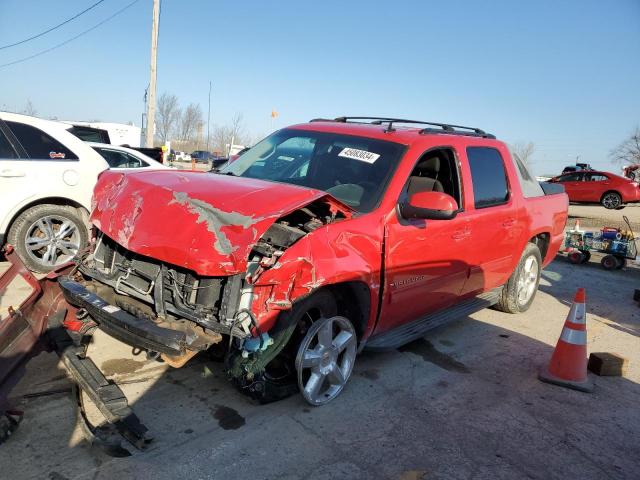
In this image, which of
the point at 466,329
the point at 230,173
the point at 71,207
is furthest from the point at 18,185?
the point at 466,329

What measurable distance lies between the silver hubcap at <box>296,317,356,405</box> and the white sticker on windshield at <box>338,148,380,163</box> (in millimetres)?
1339

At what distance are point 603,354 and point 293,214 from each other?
3.27 meters

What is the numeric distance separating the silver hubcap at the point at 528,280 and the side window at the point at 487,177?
3.93 feet

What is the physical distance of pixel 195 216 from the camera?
2.90 m

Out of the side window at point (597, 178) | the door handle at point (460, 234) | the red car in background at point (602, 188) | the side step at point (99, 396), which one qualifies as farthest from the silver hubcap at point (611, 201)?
the side step at point (99, 396)

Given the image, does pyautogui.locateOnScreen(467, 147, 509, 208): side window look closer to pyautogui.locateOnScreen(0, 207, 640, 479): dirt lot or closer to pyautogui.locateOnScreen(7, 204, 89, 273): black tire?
pyautogui.locateOnScreen(0, 207, 640, 479): dirt lot

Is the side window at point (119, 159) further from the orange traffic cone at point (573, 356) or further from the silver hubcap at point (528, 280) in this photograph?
the orange traffic cone at point (573, 356)

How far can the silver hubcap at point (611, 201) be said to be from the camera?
21.3 metres

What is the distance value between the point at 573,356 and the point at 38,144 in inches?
241

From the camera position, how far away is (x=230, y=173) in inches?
172

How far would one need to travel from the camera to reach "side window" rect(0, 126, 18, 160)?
220 inches

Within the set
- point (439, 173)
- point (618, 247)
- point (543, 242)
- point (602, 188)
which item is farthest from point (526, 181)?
point (602, 188)

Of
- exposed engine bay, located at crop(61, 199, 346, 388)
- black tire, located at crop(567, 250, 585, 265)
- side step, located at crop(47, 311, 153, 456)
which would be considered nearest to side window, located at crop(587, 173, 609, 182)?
black tire, located at crop(567, 250, 585, 265)

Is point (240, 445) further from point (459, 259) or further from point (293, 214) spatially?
point (459, 259)
